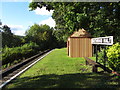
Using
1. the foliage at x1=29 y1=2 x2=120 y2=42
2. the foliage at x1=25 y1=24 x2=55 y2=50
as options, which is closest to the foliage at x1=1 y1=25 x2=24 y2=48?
the foliage at x1=25 y1=24 x2=55 y2=50

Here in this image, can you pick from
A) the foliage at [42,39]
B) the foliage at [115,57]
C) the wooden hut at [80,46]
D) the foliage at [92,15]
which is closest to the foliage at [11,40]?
the foliage at [42,39]

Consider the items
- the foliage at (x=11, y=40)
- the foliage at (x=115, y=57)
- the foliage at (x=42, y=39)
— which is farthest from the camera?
the foliage at (x=42, y=39)

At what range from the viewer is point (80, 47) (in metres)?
18.9

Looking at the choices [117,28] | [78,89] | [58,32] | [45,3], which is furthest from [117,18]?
[58,32]

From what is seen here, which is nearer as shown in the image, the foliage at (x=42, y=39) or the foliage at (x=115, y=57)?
the foliage at (x=115, y=57)

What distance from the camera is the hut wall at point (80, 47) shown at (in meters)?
18.8

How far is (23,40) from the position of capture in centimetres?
3706

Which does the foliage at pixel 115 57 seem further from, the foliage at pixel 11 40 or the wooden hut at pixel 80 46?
the foliage at pixel 11 40

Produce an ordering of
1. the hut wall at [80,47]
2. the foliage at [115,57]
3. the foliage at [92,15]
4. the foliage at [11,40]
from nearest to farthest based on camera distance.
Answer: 1. the foliage at [115,57]
2. the foliage at [92,15]
3. the hut wall at [80,47]
4. the foliage at [11,40]

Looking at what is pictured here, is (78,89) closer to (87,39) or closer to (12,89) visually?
(12,89)

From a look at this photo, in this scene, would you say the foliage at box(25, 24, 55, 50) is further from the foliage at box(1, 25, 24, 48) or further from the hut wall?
the hut wall

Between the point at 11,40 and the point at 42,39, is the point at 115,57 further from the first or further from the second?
the point at 42,39

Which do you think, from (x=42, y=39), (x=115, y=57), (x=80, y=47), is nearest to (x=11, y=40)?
(x=42, y=39)

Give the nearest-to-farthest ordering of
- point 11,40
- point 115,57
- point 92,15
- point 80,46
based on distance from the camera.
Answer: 1. point 115,57
2. point 92,15
3. point 80,46
4. point 11,40
